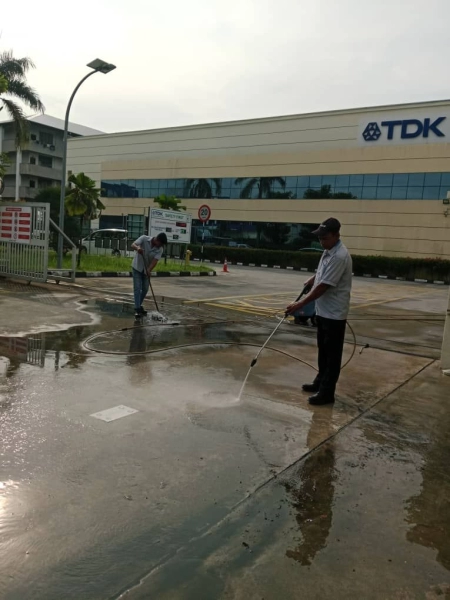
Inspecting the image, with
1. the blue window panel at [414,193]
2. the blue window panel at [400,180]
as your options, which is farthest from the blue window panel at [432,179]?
the blue window panel at [400,180]

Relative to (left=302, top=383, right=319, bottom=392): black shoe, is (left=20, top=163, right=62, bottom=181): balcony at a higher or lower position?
higher

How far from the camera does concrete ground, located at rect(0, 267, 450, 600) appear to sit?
218 cm

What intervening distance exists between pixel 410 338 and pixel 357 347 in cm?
171

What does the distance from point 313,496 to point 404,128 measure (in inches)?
1188

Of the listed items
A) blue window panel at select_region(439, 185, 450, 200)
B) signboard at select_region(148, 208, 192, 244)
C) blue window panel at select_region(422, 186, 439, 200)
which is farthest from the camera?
blue window panel at select_region(422, 186, 439, 200)

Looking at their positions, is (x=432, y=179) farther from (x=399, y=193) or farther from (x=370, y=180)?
(x=370, y=180)

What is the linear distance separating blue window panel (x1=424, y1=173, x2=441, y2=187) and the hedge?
4539 mm

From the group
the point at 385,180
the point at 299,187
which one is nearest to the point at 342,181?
the point at 385,180

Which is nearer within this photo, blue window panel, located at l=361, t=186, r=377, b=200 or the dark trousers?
the dark trousers

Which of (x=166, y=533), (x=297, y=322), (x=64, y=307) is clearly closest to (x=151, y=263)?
(x=64, y=307)

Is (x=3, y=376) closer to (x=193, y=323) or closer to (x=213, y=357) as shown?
(x=213, y=357)

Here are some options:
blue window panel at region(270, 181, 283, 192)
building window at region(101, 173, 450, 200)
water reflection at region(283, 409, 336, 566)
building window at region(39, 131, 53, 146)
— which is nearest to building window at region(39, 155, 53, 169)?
building window at region(39, 131, 53, 146)

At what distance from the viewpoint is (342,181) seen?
31.5 m

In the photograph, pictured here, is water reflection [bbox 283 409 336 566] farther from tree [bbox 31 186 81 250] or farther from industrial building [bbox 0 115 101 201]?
industrial building [bbox 0 115 101 201]
